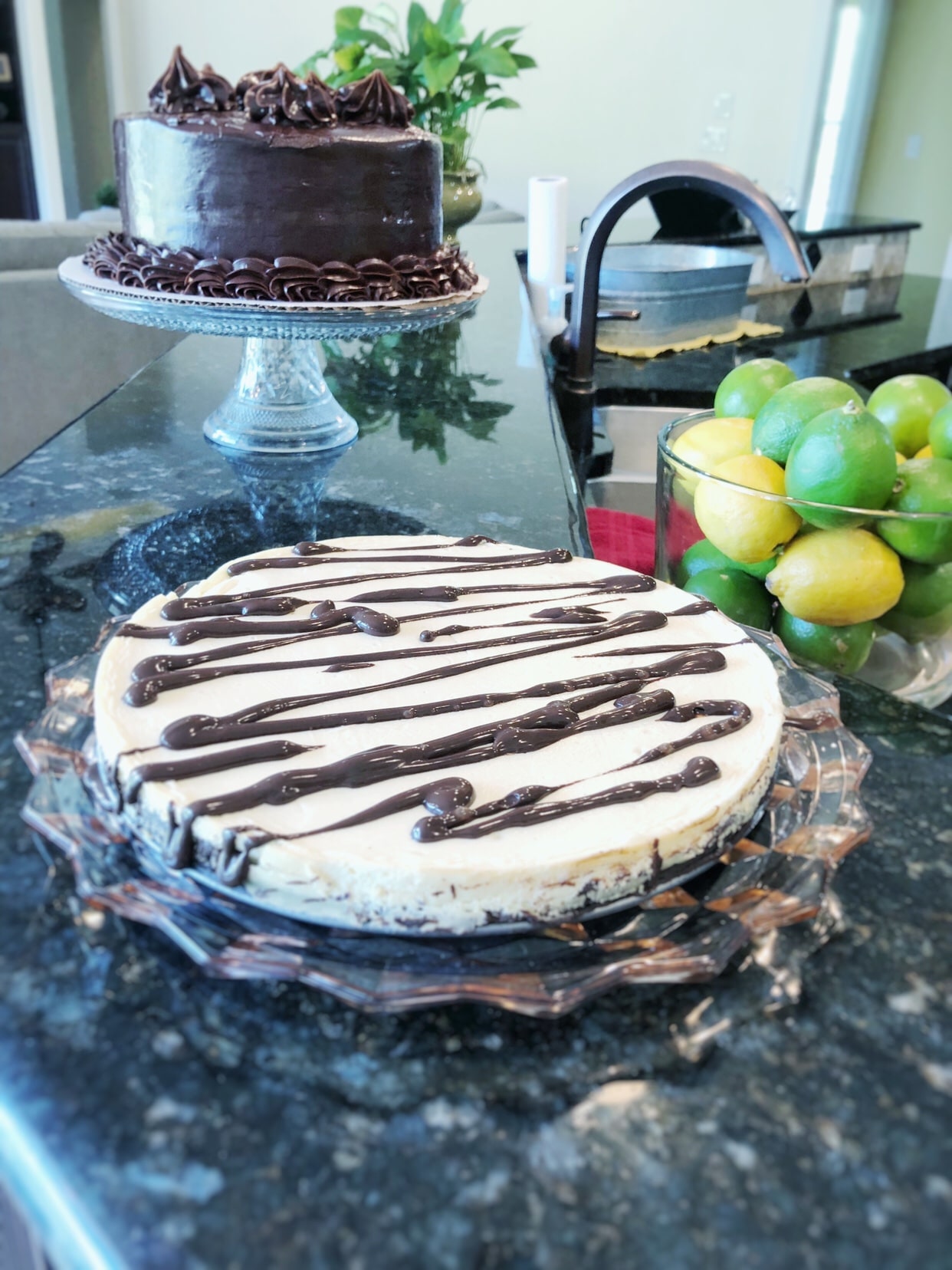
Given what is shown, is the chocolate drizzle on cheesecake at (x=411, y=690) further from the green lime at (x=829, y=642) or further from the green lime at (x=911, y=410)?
the green lime at (x=911, y=410)

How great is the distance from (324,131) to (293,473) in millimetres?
435

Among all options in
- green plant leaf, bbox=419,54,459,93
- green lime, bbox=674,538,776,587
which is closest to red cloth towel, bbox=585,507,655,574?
green lime, bbox=674,538,776,587

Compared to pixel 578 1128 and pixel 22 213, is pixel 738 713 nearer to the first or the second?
pixel 578 1128

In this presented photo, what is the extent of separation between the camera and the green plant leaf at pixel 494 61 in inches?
106

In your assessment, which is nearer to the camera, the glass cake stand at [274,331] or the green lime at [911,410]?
the green lime at [911,410]

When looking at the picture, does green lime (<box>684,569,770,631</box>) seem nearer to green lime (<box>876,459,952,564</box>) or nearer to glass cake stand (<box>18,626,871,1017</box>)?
green lime (<box>876,459,952,564</box>)

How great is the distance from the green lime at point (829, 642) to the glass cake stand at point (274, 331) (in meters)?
0.61

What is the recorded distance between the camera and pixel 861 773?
25.4 inches

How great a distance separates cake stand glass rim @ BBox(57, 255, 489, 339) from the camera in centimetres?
113

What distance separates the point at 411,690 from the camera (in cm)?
66

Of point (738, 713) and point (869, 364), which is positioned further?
point (869, 364)

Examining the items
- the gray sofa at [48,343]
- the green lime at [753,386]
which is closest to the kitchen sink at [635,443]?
the green lime at [753,386]

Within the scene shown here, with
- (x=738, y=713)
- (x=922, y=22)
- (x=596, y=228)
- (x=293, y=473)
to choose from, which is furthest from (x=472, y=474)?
(x=922, y=22)

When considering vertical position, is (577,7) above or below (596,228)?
above
